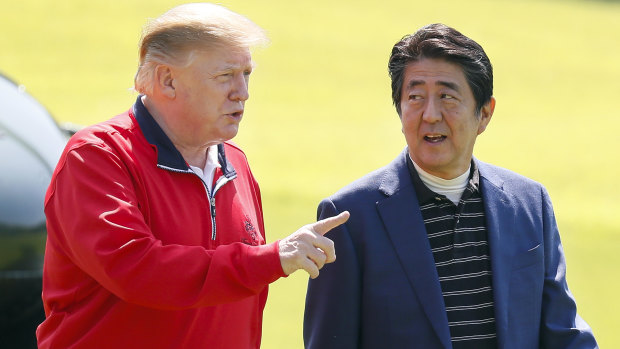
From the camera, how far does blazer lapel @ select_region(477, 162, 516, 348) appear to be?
3.02m

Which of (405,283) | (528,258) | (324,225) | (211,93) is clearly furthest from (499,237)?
(211,93)

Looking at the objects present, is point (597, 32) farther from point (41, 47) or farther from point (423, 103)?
point (423, 103)

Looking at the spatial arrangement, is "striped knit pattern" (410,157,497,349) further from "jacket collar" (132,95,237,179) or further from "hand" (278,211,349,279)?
"jacket collar" (132,95,237,179)

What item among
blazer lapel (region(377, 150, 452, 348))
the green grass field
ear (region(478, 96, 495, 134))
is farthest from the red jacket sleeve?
the green grass field

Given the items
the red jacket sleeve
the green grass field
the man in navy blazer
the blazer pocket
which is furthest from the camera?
the green grass field

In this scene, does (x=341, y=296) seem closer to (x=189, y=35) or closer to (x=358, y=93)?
(x=189, y=35)

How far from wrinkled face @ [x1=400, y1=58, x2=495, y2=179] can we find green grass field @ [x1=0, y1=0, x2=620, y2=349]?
3290mm

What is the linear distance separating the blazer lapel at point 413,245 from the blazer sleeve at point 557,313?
1.22 ft

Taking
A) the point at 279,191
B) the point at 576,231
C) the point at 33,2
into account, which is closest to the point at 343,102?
the point at 279,191

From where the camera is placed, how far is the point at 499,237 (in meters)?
3.12

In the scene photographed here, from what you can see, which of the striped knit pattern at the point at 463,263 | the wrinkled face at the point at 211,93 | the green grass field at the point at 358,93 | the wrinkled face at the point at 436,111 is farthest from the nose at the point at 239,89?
the green grass field at the point at 358,93

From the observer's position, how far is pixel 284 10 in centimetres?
1961

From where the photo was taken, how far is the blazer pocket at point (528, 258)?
123 inches

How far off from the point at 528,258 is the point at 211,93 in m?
1.08
